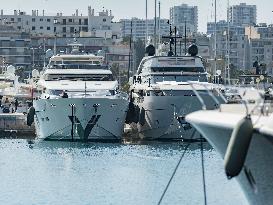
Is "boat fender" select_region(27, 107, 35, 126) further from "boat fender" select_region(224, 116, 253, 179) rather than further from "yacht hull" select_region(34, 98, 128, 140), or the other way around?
"boat fender" select_region(224, 116, 253, 179)

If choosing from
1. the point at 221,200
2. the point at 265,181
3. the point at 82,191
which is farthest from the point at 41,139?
the point at 265,181

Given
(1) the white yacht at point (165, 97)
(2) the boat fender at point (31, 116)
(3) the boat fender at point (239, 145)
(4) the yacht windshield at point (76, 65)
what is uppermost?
(3) the boat fender at point (239, 145)

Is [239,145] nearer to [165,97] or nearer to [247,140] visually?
[247,140]

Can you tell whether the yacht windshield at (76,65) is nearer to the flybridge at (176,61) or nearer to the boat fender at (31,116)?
the boat fender at (31,116)

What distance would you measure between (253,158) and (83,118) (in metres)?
48.8

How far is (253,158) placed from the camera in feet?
115

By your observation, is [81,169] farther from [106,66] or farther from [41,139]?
[106,66]

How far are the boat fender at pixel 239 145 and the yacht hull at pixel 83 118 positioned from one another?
164 feet

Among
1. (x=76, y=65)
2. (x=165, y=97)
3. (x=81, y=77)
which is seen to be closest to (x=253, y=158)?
(x=165, y=97)

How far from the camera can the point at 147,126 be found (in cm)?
8569

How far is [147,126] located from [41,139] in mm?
6800

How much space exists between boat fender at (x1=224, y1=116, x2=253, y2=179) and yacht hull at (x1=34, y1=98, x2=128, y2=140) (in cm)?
4994

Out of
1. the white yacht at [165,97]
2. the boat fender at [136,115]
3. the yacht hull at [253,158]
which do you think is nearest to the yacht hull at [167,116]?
the white yacht at [165,97]

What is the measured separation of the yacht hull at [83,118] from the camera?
8294 cm
